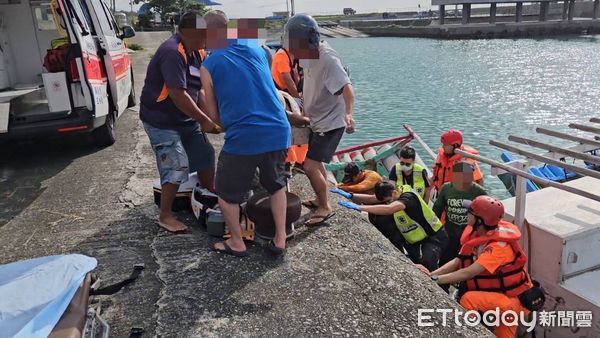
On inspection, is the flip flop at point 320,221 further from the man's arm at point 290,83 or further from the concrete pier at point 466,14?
the concrete pier at point 466,14

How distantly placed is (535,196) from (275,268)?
9.55 feet

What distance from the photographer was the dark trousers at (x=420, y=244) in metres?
4.43

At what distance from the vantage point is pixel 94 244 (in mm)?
3668

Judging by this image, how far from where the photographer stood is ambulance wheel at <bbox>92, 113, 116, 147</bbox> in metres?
6.30

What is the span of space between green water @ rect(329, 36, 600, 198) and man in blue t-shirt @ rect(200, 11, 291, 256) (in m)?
6.67

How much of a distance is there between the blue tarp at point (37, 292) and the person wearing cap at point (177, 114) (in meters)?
1.08

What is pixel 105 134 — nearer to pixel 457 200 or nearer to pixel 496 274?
pixel 457 200

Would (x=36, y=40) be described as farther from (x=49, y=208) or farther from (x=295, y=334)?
(x=295, y=334)

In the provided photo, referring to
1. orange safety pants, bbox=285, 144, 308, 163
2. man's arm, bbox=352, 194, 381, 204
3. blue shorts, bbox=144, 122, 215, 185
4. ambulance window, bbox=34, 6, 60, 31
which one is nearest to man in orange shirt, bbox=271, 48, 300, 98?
orange safety pants, bbox=285, 144, 308, 163

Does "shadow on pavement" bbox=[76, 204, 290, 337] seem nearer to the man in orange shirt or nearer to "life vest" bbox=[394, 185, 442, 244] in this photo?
"life vest" bbox=[394, 185, 442, 244]

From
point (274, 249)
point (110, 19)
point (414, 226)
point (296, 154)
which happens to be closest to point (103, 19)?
point (110, 19)

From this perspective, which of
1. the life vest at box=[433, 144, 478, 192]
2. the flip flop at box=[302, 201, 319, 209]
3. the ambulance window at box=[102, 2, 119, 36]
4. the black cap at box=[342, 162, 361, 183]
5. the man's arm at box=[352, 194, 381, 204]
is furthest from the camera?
the ambulance window at box=[102, 2, 119, 36]

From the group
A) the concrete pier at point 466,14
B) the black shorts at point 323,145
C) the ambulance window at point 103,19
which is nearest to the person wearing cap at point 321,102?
the black shorts at point 323,145

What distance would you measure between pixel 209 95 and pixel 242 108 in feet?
0.76
